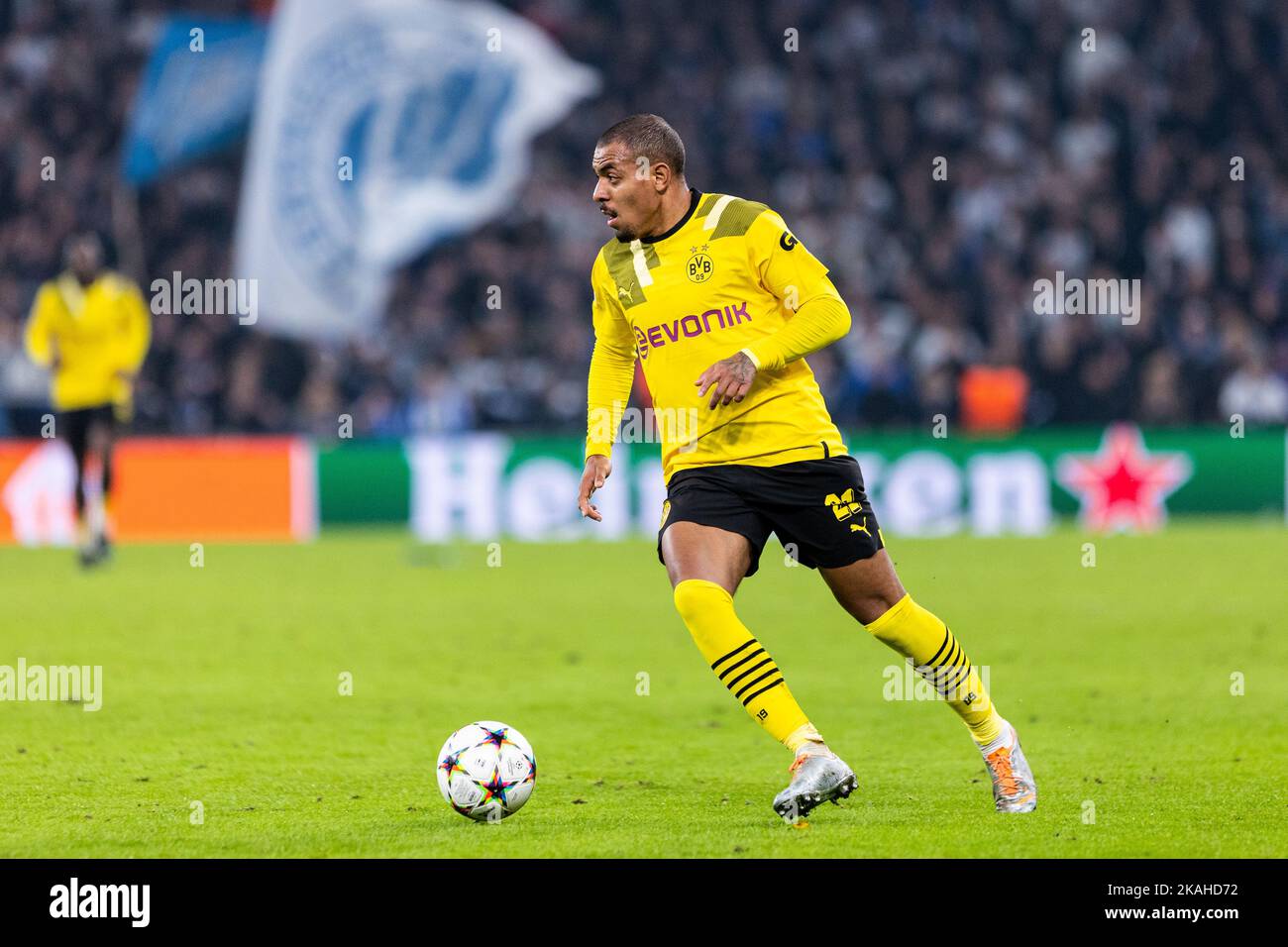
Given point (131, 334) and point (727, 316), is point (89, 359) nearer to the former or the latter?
point (131, 334)

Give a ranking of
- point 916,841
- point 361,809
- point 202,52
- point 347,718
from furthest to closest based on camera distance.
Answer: point 202,52
point 347,718
point 361,809
point 916,841

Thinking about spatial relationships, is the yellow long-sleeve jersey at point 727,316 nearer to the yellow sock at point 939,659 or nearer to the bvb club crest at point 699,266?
the bvb club crest at point 699,266

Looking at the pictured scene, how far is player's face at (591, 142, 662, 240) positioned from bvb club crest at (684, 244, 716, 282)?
7.8 inches

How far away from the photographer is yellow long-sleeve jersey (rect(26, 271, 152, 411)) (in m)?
15.6

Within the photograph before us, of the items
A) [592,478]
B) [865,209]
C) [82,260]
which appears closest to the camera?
[592,478]

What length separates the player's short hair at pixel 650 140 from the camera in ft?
19.7

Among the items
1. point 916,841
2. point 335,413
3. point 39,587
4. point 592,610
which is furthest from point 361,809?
point 335,413

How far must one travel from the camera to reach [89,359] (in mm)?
15703

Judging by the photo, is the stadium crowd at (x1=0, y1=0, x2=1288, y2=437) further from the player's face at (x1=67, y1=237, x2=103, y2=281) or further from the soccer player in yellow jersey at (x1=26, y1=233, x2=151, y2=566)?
the player's face at (x1=67, y1=237, x2=103, y2=281)

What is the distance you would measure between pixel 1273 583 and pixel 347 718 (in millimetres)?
7621

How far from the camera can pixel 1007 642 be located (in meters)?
10.5

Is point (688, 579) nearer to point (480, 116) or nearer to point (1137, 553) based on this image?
point (1137, 553)

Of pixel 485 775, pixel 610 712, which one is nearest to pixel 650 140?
pixel 485 775

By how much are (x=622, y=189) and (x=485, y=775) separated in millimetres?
1897
